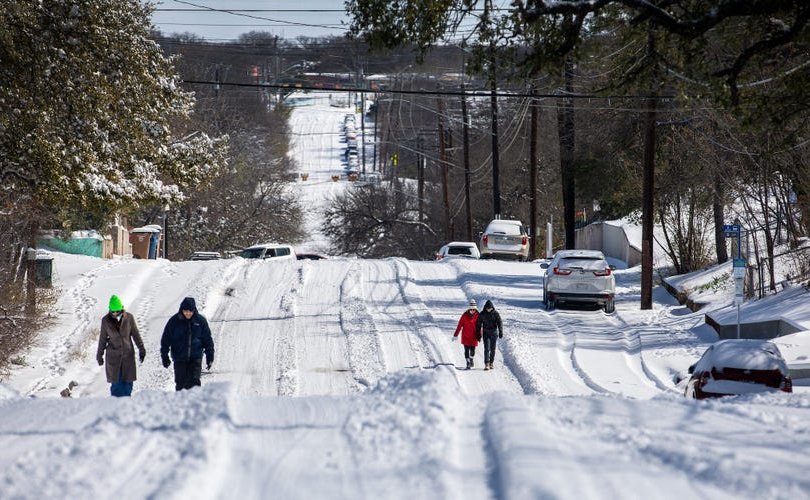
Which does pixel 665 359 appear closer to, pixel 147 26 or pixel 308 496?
pixel 147 26

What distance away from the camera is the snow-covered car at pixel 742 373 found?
14.8 m

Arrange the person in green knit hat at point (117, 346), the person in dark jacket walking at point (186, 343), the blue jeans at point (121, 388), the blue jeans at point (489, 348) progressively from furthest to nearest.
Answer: the blue jeans at point (489, 348) → the blue jeans at point (121, 388) → the person in green knit hat at point (117, 346) → the person in dark jacket walking at point (186, 343)

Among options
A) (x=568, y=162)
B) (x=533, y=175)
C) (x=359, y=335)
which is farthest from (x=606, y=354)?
(x=533, y=175)

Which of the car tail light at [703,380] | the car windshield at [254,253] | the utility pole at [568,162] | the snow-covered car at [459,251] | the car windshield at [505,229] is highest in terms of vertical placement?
the utility pole at [568,162]

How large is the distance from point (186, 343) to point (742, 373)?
7.37 metres

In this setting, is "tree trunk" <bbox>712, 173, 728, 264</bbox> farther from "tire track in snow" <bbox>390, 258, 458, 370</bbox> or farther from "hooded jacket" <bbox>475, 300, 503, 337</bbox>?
"hooded jacket" <bbox>475, 300, 503, 337</bbox>

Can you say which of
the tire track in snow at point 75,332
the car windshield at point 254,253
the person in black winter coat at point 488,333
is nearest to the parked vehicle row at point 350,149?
the car windshield at point 254,253

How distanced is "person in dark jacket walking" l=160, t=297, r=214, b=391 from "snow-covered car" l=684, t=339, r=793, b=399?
664 cm

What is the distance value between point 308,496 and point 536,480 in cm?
140

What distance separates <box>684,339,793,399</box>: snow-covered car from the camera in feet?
48.4

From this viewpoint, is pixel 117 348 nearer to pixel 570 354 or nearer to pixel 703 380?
pixel 703 380

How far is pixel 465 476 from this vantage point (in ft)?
23.5

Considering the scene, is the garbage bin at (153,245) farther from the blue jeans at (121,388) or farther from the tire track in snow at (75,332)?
the blue jeans at (121,388)

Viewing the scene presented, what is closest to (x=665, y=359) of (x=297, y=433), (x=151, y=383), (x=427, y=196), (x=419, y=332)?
(x=419, y=332)
